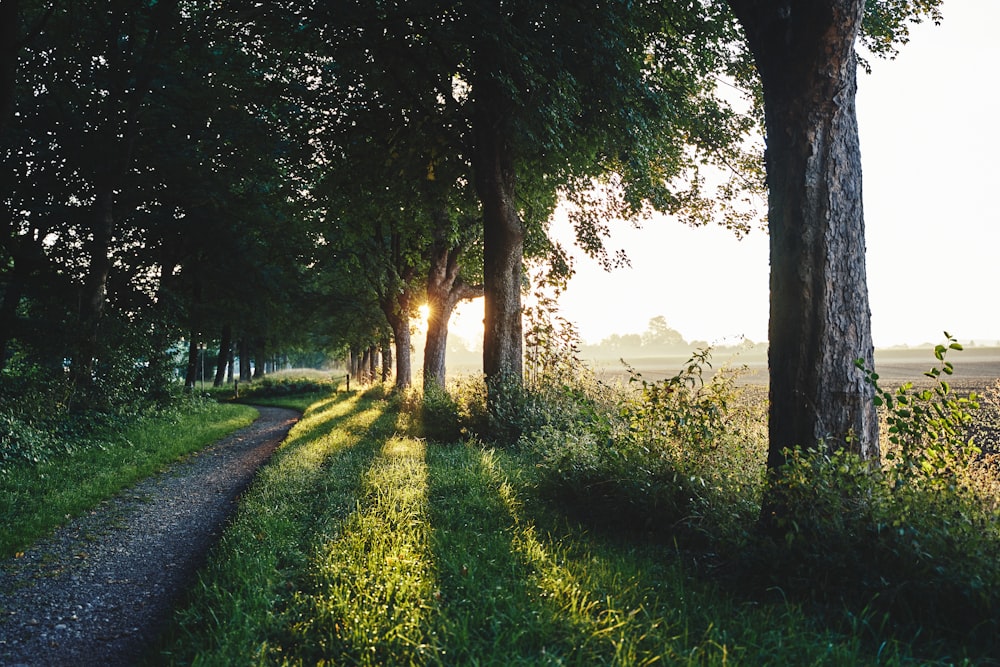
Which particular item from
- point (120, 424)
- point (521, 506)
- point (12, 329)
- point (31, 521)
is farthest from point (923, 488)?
point (12, 329)

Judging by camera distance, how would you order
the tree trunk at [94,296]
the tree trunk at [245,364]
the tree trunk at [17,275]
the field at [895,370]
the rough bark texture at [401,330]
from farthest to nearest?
the tree trunk at [245,364]
the rough bark texture at [401,330]
the tree trunk at [17,275]
the tree trunk at [94,296]
the field at [895,370]

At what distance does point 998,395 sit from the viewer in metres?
5.14

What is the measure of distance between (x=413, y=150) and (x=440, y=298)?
8.87 metres

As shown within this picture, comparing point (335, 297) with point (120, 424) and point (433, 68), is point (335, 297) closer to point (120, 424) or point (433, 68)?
point (120, 424)

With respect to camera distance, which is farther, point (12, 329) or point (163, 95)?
point (12, 329)

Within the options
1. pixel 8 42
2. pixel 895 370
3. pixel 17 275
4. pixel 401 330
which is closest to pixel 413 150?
pixel 8 42

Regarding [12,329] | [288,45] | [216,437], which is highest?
[288,45]

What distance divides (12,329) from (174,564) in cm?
1660

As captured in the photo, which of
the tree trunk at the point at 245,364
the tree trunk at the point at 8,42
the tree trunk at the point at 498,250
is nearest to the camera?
the tree trunk at the point at 8,42

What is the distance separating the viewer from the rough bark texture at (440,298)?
19.7 meters

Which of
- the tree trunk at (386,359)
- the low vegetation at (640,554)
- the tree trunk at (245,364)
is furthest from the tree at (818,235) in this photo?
the tree trunk at (245,364)

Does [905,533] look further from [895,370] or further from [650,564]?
[895,370]

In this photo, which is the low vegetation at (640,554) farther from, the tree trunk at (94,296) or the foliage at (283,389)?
the foliage at (283,389)

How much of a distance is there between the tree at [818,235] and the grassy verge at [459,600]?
1.61m
